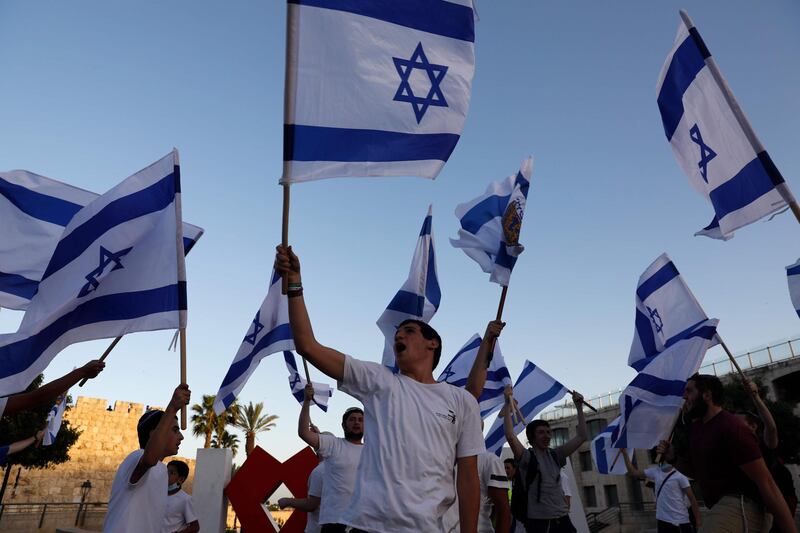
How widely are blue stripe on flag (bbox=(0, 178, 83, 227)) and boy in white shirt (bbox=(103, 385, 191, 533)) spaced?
331cm

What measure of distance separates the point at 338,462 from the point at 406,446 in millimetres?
3005

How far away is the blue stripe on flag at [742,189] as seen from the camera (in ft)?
15.6

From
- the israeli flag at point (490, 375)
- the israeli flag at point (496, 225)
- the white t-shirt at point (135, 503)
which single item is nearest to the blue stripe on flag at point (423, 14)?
the israeli flag at point (496, 225)

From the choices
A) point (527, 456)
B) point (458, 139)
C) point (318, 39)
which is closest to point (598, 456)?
point (527, 456)

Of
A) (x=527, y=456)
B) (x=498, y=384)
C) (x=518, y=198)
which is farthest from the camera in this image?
(x=498, y=384)

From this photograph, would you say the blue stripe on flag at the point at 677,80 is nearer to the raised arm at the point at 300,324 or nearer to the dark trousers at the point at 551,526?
the dark trousers at the point at 551,526

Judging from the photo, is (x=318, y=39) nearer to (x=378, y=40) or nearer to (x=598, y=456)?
(x=378, y=40)

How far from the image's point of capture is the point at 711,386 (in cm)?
422

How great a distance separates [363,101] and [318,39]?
0.44 metres

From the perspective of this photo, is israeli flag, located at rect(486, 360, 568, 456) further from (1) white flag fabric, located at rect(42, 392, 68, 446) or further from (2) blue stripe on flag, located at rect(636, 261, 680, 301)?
(1) white flag fabric, located at rect(42, 392, 68, 446)

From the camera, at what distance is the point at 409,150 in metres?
3.68

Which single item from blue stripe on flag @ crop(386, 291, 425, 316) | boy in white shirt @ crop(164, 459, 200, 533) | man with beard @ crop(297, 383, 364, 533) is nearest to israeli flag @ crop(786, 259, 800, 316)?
blue stripe on flag @ crop(386, 291, 425, 316)

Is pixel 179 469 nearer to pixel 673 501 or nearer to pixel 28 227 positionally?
pixel 28 227

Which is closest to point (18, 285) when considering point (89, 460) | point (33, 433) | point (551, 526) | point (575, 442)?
point (551, 526)
